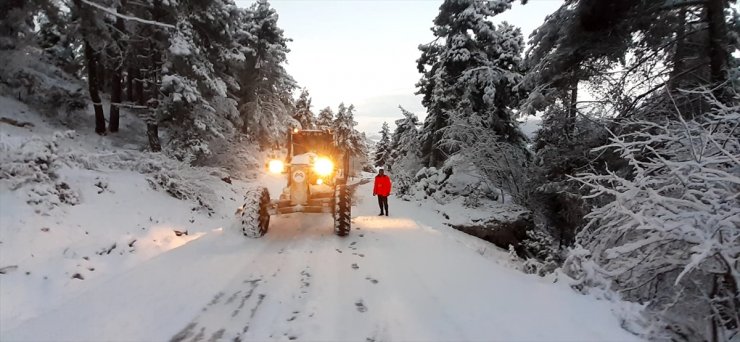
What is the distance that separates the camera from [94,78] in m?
17.2

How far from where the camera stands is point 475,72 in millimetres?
20516

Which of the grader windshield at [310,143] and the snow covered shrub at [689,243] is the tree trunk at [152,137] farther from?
the snow covered shrub at [689,243]

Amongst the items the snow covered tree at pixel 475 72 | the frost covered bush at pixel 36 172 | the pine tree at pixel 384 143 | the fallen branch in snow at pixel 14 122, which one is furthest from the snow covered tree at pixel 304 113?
the frost covered bush at pixel 36 172

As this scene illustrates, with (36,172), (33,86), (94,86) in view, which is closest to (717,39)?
(36,172)

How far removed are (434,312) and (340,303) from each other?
1.20 meters

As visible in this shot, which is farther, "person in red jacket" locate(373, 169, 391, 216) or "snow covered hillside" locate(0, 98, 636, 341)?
"person in red jacket" locate(373, 169, 391, 216)

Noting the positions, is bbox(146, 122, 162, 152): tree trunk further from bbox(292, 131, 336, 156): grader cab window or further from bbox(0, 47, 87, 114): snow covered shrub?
bbox(292, 131, 336, 156): grader cab window

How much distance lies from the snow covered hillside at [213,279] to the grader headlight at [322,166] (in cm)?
168

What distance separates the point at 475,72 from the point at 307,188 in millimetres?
13537

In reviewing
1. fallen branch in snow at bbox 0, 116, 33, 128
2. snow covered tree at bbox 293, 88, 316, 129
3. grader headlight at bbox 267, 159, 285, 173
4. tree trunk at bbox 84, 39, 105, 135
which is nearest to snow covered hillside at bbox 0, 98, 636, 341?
grader headlight at bbox 267, 159, 285, 173

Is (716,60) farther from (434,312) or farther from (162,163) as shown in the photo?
(162,163)

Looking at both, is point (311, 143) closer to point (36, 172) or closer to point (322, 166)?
point (322, 166)

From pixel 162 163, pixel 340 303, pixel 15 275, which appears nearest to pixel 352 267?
pixel 340 303

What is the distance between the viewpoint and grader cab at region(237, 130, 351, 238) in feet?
30.9
